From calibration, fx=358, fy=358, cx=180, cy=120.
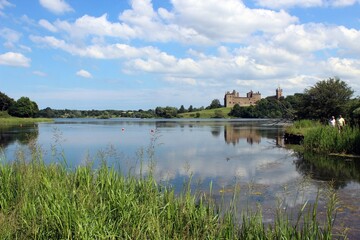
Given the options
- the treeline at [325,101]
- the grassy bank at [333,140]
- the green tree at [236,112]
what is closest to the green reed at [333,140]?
the grassy bank at [333,140]

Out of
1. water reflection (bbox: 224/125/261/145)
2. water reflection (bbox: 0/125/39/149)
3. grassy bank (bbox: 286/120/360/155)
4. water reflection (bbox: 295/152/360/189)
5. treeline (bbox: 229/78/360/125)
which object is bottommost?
Result: water reflection (bbox: 224/125/261/145)

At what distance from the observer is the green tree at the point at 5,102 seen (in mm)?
107062

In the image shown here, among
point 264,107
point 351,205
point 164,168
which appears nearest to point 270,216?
point 351,205

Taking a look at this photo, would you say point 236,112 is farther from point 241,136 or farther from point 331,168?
point 331,168

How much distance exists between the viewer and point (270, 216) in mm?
8227

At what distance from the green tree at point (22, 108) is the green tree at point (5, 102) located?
8.07ft

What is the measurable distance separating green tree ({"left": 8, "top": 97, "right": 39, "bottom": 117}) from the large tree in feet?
300

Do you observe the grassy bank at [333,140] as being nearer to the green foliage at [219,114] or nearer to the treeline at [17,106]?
the treeline at [17,106]

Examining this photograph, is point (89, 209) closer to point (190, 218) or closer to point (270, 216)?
point (190, 218)

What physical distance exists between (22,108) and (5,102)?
6081 millimetres

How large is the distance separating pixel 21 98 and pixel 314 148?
10620cm

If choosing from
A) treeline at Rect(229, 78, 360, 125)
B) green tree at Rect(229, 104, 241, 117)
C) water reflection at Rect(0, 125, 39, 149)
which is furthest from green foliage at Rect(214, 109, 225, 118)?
treeline at Rect(229, 78, 360, 125)

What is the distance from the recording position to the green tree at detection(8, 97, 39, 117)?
106 metres

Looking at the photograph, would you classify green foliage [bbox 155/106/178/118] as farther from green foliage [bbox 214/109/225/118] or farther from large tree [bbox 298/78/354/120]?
large tree [bbox 298/78/354/120]
